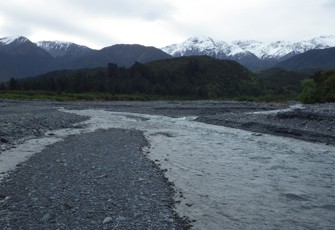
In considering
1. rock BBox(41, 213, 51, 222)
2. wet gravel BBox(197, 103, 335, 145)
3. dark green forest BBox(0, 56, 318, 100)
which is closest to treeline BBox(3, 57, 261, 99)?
dark green forest BBox(0, 56, 318, 100)

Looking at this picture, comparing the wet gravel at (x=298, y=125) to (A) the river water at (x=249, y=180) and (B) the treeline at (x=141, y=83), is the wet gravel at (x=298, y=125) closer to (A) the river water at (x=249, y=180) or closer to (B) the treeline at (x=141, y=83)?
(A) the river water at (x=249, y=180)

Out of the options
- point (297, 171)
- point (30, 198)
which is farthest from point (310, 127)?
point (30, 198)

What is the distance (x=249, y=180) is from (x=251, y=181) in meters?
0.21

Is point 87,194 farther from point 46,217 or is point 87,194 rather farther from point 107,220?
point 107,220

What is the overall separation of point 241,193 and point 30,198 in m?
8.49

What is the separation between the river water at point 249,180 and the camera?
44.9 feet

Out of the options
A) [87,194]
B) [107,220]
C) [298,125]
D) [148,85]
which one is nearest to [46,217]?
[107,220]

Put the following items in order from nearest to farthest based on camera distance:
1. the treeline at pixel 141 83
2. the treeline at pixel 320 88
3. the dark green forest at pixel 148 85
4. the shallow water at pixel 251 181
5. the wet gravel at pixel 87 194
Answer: the wet gravel at pixel 87 194, the shallow water at pixel 251 181, the treeline at pixel 320 88, the dark green forest at pixel 148 85, the treeline at pixel 141 83

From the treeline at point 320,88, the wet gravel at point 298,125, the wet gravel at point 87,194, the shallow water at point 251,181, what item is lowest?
the shallow water at point 251,181

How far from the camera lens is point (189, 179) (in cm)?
1908

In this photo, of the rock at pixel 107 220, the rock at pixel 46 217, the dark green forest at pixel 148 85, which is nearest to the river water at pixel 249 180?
the rock at pixel 107 220

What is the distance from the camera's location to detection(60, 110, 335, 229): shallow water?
44.8 feet

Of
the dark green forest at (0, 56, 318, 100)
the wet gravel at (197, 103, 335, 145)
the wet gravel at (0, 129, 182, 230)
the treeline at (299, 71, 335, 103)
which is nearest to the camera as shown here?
the wet gravel at (0, 129, 182, 230)

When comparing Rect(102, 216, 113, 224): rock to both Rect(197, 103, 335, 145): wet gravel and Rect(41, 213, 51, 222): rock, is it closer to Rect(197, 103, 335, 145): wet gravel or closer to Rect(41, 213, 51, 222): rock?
Rect(41, 213, 51, 222): rock
